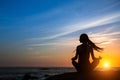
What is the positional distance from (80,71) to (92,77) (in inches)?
45.7

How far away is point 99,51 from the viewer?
9.70 meters

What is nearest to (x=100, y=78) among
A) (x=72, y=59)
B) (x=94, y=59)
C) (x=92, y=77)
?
(x=92, y=77)

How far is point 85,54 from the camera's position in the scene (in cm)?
997

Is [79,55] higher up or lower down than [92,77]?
higher up

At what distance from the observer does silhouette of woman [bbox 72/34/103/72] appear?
981cm

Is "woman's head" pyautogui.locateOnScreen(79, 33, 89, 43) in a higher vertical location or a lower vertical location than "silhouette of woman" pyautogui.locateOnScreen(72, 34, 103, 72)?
higher

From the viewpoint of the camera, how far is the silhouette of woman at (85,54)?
9812 millimetres

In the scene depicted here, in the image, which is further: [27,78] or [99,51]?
[27,78]

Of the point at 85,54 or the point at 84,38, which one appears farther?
the point at 85,54

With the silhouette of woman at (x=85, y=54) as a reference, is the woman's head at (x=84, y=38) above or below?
above

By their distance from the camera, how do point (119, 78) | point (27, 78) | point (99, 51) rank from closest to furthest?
point (119, 78)
point (99, 51)
point (27, 78)

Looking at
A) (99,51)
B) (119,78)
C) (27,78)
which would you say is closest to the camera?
(119,78)

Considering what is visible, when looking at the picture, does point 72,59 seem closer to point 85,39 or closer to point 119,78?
point 85,39

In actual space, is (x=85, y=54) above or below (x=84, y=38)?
below
